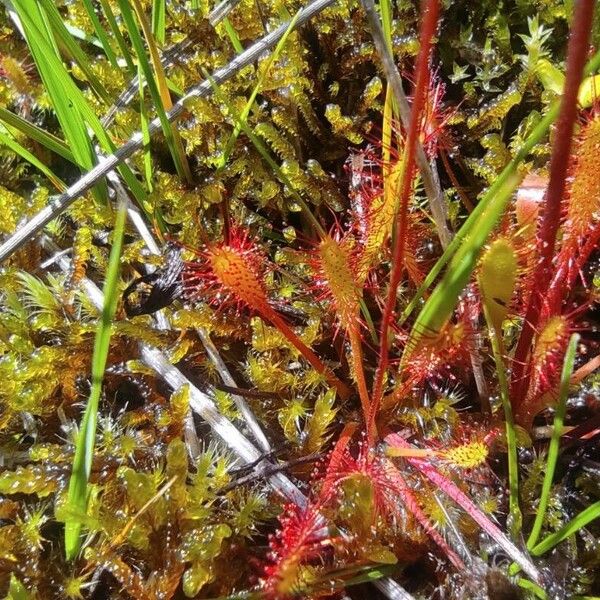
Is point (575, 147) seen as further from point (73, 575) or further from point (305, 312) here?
point (73, 575)

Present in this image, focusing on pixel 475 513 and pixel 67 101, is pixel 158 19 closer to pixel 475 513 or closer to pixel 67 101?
pixel 67 101

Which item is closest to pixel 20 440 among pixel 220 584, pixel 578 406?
pixel 220 584

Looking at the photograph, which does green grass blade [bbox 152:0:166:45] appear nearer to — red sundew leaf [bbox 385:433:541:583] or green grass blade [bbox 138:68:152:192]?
green grass blade [bbox 138:68:152:192]

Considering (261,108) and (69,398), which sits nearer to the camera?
(69,398)

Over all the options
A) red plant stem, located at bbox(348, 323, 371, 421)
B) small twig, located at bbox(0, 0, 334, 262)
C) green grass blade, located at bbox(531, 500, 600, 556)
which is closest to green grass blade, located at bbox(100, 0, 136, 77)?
small twig, located at bbox(0, 0, 334, 262)

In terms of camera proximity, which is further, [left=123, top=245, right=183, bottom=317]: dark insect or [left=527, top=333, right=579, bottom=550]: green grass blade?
[left=123, top=245, right=183, bottom=317]: dark insect

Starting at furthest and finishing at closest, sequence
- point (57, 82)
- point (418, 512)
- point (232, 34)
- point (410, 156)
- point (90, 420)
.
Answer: point (232, 34)
point (57, 82)
point (418, 512)
point (90, 420)
point (410, 156)

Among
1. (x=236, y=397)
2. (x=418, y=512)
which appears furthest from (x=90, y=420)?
(x=418, y=512)
